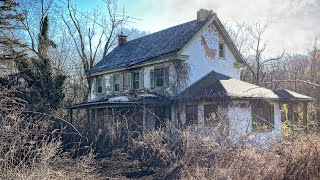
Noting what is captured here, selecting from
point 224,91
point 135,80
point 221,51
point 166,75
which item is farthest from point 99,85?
point 224,91

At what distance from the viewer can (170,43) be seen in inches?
779

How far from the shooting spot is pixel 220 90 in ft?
54.9

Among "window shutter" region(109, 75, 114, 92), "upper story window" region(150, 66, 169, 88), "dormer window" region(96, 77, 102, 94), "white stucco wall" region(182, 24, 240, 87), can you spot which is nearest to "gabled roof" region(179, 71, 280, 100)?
"white stucco wall" region(182, 24, 240, 87)

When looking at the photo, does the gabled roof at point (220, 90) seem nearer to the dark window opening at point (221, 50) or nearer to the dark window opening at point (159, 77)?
the dark window opening at point (159, 77)

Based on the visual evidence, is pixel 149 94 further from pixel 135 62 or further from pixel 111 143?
pixel 111 143

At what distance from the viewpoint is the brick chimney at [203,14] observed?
20.3m

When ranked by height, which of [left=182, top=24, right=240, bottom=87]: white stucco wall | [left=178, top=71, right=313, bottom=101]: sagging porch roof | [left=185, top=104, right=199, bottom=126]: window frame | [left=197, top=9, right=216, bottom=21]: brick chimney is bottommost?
[left=185, top=104, right=199, bottom=126]: window frame

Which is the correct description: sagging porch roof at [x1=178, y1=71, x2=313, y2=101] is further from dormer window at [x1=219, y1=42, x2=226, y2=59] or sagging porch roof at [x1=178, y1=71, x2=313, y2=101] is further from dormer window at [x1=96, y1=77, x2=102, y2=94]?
dormer window at [x1=96, y1=77, x2=102, y2=94]

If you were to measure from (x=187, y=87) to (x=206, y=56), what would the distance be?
269 centimetres

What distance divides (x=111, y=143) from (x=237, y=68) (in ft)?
38.4

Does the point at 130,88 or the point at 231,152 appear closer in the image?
the point at 231,152

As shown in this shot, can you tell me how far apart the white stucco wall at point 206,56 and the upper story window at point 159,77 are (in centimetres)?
149

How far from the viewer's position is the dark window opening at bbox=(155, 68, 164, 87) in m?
19.4

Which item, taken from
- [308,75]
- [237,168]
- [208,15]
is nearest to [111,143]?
[237,168]
